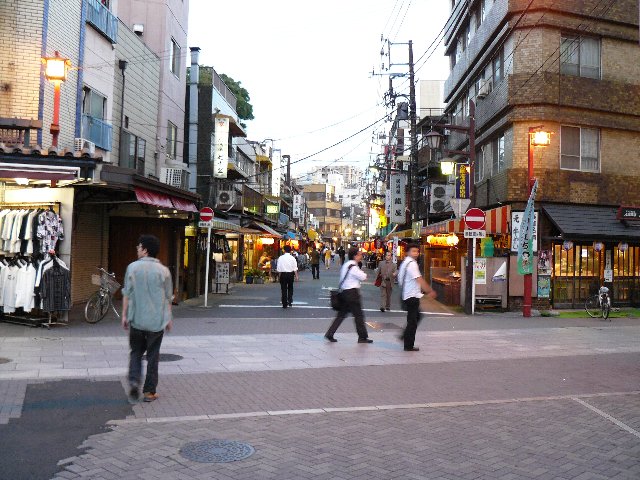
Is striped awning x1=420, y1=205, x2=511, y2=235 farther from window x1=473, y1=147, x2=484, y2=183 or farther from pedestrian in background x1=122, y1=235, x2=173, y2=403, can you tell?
pedestrian in background x1=122, y1=235, x2=173, y2=403

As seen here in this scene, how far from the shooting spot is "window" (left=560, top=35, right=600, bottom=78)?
69.3 ft

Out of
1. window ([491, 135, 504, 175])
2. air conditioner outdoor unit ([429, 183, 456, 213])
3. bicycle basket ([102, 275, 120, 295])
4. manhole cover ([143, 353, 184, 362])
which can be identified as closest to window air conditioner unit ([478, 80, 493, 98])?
window ([491, 135, 504, 175])

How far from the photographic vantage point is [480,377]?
9.24 m

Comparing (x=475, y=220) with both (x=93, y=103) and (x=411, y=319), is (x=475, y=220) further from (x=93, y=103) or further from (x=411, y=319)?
(x=93, y=103)

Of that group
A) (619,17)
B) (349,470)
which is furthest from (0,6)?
(619,17)

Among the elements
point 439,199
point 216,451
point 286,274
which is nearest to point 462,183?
point 439,199

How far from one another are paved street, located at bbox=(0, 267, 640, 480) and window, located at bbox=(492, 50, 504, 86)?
12946 mm

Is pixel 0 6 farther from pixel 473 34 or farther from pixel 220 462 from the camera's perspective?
pixel 473 34

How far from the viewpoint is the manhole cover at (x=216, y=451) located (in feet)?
17.6

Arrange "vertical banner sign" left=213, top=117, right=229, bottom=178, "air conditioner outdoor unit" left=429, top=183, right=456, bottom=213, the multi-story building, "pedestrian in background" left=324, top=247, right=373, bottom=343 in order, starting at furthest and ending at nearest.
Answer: "vertical banner sign" left=213, top=117, right=229, bottom=178, "air conditioner outdoor unit" left=429, top=183, right=456, bottom=213, the multi-story building, "pedestrian in background" left=324, top=247, right=373, bottom=343

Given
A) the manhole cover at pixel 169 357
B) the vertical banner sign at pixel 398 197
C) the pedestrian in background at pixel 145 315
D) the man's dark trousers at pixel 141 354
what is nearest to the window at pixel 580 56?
the manhole cover at pixel 169 357

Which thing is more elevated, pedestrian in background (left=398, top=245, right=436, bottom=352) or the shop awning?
the shop awning

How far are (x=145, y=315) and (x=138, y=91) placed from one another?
55.7 ft

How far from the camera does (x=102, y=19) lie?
18719 mm
